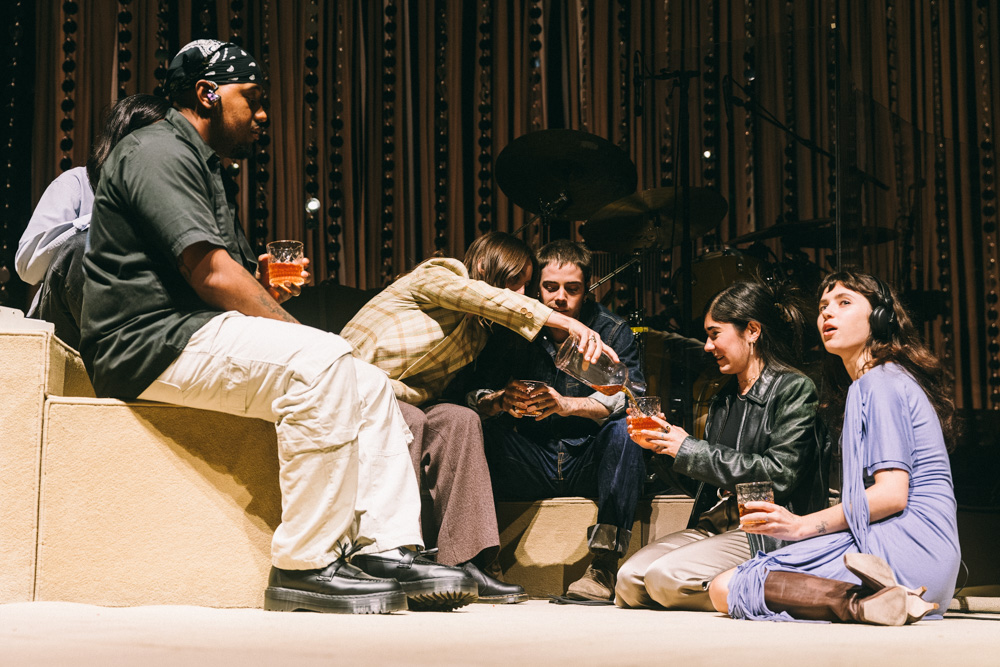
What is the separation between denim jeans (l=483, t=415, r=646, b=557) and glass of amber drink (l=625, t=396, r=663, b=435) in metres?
0.30

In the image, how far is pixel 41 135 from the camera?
4500 millimetres

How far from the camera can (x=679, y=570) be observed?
8.93 ft

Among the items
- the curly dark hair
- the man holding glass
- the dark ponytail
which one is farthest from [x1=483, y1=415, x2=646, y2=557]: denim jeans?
the curly dark hair

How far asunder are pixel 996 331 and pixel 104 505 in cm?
375

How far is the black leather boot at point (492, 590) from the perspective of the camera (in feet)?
9.17

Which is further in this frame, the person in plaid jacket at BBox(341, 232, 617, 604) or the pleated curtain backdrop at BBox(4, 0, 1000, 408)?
the pleated curtain backdrop at BBox(4, 0, 1000, 408)

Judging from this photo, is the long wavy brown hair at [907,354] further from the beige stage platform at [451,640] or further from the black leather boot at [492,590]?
the black leather boot at [492,590]

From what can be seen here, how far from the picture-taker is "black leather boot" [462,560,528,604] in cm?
279

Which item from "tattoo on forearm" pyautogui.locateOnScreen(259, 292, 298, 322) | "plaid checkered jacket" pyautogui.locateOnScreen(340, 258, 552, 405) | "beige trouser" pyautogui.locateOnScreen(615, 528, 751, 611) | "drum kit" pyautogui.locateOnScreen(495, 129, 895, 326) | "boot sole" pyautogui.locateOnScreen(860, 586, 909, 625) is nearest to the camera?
"boot sole" pyautogui.locateOnScreen(860, 586, 909, 625)

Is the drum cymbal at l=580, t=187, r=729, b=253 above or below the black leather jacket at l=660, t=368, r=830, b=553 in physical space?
above

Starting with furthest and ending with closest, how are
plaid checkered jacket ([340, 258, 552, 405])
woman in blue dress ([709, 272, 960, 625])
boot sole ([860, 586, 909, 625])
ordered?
1. plaid checkered jacket ([340, 258, 552, 405])
2. woman in blue dress ([709, 272, 960, 625])
3. boot sole ([860, 586, 909, 625])

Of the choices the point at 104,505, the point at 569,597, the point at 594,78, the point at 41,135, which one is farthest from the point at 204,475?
the point at 594,78

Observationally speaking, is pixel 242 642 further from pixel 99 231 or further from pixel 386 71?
pixel 386 71

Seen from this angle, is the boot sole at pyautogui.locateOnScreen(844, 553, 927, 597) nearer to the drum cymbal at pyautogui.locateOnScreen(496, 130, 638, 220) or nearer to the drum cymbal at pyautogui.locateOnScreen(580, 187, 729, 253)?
the drum cymbal at pyautogui.locateOnScreen(580, 187, 729, 253)
